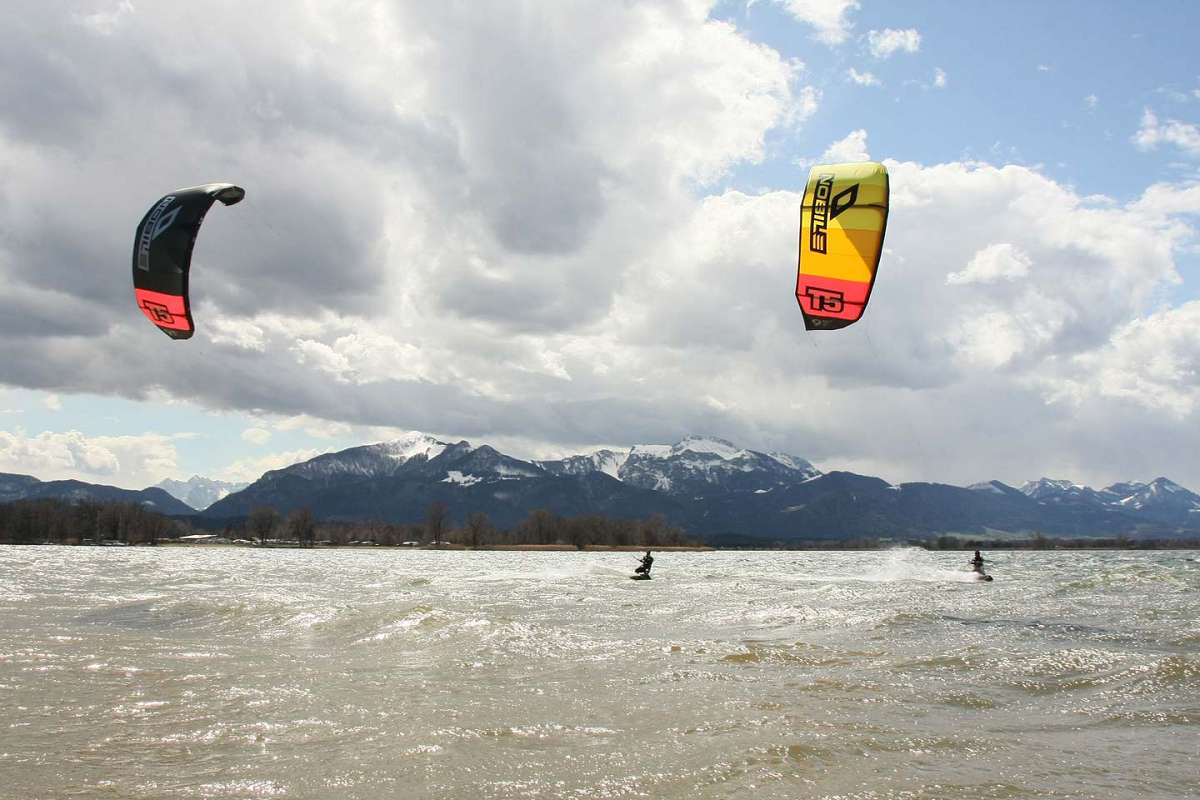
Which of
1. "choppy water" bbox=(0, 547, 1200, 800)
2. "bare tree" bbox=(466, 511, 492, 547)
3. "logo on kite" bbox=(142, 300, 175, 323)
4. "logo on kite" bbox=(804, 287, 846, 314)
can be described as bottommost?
"bare tree" bbox=(466, 511, 492, 547)

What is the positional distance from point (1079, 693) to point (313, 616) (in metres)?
18.4

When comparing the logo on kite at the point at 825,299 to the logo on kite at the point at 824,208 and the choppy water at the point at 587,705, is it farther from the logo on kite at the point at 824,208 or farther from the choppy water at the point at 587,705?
the choppy water at the point at 587,705

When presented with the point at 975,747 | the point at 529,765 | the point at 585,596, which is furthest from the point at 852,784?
the point at 585,596

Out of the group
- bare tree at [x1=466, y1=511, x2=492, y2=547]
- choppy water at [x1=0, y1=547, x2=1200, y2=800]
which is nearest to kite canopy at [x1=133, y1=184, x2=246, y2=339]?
choppy water at [x1=0, y1=547, x2=1200, y2=800]

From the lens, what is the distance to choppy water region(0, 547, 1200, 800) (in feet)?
28.2

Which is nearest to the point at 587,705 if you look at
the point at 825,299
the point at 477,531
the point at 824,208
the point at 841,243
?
the point at 825,299

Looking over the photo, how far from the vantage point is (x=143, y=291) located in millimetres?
18469

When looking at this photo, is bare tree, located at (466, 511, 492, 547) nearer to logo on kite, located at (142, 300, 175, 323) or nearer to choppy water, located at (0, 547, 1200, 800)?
choppy water, located at (0, 547, 1200, 800)

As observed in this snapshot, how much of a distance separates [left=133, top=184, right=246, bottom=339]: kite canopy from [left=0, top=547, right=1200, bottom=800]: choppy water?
7233mm

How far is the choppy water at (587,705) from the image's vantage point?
8586 mm

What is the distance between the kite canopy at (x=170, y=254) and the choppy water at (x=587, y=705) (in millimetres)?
7233

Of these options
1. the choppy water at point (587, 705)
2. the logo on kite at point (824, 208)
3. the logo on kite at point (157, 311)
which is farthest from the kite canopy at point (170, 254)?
the logo on kite at point (824, 208)

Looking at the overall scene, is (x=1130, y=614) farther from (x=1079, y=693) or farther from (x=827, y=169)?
(x=827, y=169)

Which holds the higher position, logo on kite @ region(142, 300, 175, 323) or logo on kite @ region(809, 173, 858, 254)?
logo on kite @ region(809, 173, 858, 254)
